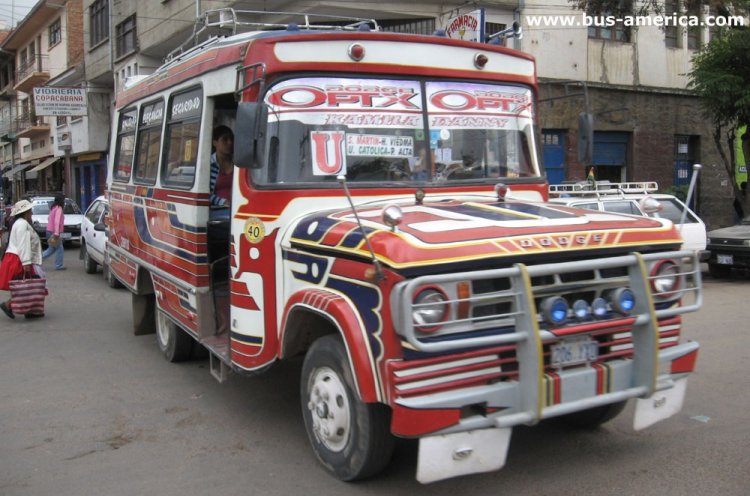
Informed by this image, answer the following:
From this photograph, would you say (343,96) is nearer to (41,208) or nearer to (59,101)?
(41,208)

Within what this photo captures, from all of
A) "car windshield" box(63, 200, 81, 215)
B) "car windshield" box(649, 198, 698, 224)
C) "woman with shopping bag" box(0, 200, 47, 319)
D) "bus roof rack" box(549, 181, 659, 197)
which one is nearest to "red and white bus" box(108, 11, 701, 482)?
"woman with shopping bag" box(0, 200, 47, 319)

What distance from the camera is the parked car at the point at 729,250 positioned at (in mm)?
12742

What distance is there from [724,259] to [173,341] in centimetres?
1012

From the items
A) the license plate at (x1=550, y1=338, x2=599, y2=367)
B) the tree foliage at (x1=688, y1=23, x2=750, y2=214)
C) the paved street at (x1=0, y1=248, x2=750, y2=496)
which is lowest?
the paved street at (x1=0, y1=248, x2=750, y2=496)

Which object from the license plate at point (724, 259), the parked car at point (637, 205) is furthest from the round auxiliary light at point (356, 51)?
the license plate at point (724, 259)

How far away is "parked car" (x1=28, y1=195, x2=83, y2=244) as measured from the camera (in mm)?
19500

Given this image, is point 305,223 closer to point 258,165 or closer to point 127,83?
point 258,165

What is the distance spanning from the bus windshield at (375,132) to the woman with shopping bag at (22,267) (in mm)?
6210

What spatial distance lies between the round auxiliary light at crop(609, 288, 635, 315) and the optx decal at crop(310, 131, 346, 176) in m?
1.91

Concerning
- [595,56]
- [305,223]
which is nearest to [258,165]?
[305,223]

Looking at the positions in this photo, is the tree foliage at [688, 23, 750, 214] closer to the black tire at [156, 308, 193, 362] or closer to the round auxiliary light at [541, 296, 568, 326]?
the black tire at [156, 308, 193, 362]

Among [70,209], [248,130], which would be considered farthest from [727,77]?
[70,209]

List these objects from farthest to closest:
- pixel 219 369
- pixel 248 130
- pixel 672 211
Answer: pixel 672 211 < pixel 219 369 < pixel 248 130

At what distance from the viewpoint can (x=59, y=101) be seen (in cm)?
2648
